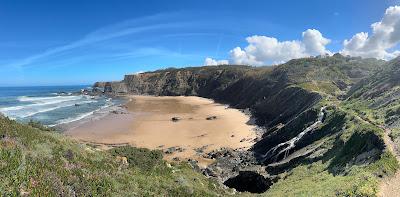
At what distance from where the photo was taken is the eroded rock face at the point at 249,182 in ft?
93.1

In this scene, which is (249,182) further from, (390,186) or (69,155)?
(69,155)

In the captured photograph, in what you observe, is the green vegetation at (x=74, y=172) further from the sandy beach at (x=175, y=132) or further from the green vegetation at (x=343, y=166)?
the sandy beach at (x=175, y=132)

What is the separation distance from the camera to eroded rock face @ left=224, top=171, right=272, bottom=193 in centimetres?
2838

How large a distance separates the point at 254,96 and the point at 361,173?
216ft

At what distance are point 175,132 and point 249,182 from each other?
26.5 meters

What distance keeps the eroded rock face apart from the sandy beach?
331 inches

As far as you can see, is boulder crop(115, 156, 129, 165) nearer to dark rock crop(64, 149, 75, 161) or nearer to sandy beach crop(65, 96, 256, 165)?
dark rock crop(64, 149, 75, 161)

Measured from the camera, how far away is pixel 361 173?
805 inches

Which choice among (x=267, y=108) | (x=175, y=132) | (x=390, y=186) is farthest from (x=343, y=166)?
(x=267, y=108)

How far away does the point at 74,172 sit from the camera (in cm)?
1655

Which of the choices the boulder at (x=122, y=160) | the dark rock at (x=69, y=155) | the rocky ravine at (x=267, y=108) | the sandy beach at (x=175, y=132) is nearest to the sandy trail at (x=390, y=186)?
the rocky ravine at (x=267, y=108)

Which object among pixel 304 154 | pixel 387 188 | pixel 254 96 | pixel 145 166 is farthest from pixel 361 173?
pixel 254 96

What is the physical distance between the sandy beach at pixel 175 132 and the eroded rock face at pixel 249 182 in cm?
840

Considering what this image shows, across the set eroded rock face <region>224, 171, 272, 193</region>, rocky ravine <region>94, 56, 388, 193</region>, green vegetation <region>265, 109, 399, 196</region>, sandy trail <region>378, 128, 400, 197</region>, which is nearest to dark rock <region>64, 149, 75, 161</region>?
green vegetation <region>265, 109, 399, 196</region>
